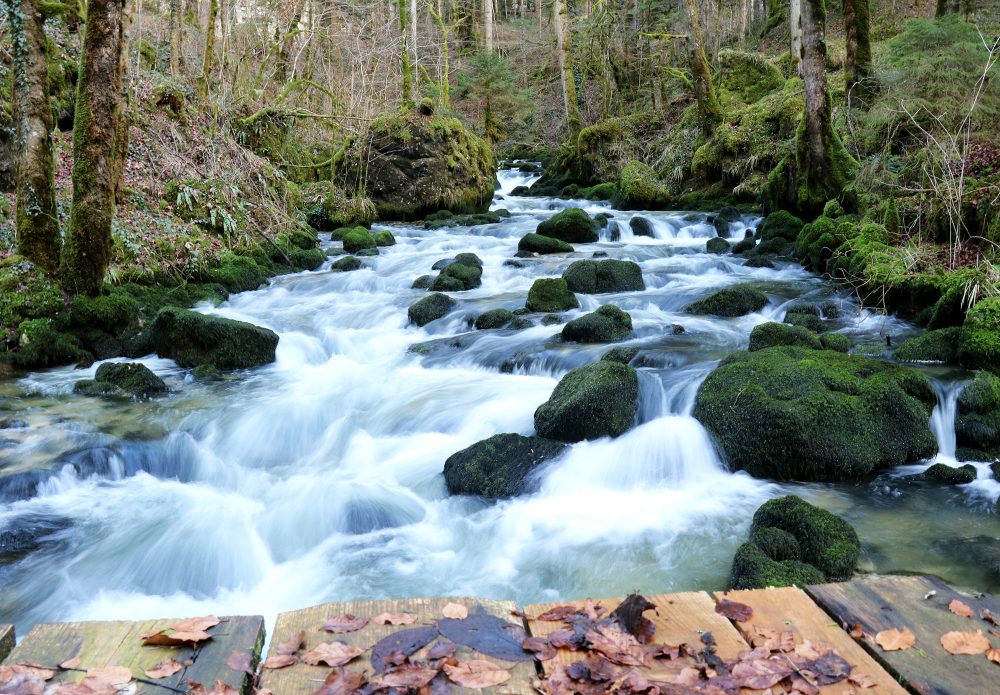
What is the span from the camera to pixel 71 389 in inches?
307

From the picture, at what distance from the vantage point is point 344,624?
7.80 feet

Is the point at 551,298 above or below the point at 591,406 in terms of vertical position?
above

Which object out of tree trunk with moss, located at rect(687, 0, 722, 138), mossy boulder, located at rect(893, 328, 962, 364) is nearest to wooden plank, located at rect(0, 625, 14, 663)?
mossy boulder, located at rect(893, 328, 962, 364)

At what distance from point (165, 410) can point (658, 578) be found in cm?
534

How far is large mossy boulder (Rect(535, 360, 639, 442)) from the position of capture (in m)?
6.37

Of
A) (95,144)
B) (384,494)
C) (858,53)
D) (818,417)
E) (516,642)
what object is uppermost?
(858,53)

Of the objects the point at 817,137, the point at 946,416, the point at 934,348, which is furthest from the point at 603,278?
the point at 946,416

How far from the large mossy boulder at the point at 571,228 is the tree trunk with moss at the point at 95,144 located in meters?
9.85

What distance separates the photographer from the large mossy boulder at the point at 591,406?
6.37 m

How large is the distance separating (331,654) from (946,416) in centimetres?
605

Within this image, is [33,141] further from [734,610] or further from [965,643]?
[965,643]

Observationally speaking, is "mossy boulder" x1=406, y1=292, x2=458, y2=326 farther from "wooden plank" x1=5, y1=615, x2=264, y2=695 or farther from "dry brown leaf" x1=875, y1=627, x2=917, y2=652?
"dry brown leaf" x1=875, y1=627, x2=917, y2=652

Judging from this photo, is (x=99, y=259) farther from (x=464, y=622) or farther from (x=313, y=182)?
(x=313, y=182)

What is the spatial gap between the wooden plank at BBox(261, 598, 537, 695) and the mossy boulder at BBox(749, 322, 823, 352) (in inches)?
233
